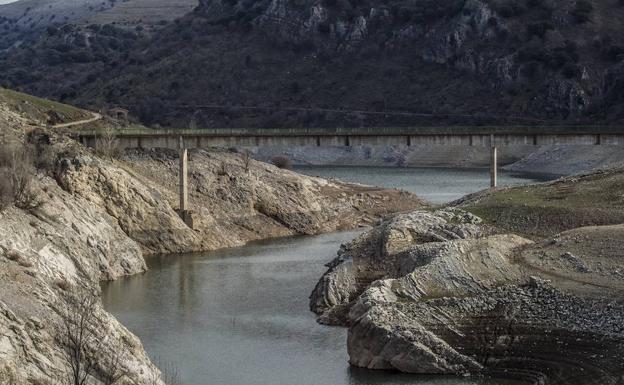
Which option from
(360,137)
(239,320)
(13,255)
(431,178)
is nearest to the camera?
(13,255)

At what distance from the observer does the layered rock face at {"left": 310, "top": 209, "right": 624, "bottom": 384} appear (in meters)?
55.8

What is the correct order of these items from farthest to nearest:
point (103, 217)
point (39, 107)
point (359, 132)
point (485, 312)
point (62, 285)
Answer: point (39, 107) → point (359, 132) → point (103, 217) → point (485, 312) → point (62, 285)

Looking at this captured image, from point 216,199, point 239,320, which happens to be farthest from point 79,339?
point 216,199

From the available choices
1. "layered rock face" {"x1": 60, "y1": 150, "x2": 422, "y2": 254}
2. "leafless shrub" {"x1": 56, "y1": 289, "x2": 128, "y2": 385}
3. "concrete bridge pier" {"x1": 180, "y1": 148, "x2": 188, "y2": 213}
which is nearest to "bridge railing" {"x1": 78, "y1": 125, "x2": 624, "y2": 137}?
"concrete bridge pier" {"x1": 180, "y1": 148, "x2": 188, "y2": 213}

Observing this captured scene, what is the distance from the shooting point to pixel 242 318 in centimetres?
7006

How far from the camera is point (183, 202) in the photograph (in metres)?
108

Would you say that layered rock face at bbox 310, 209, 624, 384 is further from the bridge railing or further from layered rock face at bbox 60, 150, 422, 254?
the bridge railing

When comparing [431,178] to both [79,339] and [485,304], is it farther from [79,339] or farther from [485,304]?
[79,339]

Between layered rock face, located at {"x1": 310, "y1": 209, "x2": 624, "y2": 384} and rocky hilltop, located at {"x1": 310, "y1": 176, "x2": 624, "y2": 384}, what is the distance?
5 centimetres

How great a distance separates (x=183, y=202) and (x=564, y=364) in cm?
5765

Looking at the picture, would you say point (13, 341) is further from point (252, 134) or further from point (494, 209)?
point (252, 134)

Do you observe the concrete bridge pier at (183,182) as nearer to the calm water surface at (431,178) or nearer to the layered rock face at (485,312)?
the calm water surface at (431,178)

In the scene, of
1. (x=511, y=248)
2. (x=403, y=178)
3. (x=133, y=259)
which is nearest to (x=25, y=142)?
(x=133, y=259)

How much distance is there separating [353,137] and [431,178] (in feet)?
A: 186
